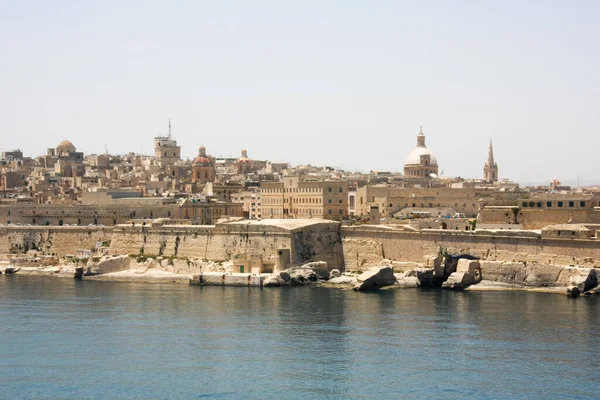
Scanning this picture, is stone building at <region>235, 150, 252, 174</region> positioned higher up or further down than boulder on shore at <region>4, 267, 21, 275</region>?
higher up

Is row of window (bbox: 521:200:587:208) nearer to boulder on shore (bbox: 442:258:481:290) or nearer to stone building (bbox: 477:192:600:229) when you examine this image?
stone building (bbox: 477:192:600:229)

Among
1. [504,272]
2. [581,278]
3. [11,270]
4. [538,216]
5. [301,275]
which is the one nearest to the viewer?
[581,278]

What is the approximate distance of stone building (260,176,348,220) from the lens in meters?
68.0

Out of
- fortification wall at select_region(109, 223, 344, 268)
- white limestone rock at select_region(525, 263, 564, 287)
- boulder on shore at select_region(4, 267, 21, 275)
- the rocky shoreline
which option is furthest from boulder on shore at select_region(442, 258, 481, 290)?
boulder on shore at select_region(4, 267, 21, 275)

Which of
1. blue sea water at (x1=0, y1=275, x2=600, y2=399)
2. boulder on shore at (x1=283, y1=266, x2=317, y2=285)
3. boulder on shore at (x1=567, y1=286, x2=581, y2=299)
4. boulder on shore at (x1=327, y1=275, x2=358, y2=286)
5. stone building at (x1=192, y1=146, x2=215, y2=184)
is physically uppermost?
stone building at (x1=192, y1=146, x2=215, y2=184)

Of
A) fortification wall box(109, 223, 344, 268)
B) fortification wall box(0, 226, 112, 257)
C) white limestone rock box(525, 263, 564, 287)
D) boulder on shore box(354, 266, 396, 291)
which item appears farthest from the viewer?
fortification wall box(0, 226, 112, 257)

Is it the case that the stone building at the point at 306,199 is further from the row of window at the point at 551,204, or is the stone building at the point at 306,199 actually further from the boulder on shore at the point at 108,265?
the boulder on shore at the point at 108,265

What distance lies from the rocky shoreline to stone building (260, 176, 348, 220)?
12070 mm

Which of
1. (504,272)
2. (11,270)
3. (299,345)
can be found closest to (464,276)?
(504,272)

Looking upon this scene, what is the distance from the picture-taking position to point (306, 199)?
69.1 meters

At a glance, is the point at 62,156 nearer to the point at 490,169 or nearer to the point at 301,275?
the point at 490,169

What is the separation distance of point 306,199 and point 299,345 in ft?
105

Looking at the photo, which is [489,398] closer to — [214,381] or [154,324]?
[214,381]

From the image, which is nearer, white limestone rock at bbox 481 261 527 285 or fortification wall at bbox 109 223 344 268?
white limestone rock at bbox 481 261 527 285
